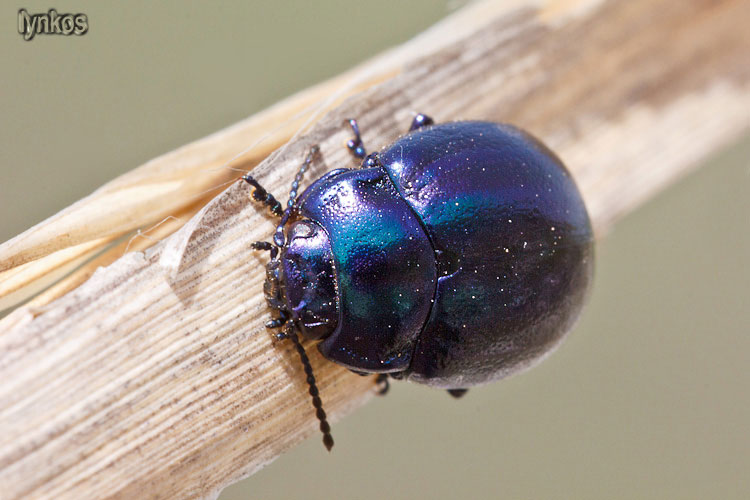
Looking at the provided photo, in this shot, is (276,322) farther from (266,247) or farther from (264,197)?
(264,197)

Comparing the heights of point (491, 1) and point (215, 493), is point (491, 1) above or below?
above

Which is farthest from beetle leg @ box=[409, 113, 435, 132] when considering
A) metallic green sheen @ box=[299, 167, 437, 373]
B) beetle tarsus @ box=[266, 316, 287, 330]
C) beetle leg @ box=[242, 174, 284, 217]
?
beetle tarsus @ box=[266, 316, 287, 330]

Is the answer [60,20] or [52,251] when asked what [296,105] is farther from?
[52,251]

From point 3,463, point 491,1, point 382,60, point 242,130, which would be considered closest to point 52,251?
point 3,463

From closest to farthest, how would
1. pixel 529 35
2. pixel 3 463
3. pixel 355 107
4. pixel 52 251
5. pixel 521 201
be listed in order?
pixel 3 463, pixel 52 251, pixel 521 201, pixel 355 107, pixel 529 35

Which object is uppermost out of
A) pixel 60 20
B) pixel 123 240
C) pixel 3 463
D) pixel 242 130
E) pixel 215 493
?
pixel 60 20

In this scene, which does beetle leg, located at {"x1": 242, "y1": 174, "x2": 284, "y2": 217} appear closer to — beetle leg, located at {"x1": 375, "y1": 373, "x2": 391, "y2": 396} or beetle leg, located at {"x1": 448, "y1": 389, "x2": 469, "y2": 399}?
beetle leg, located at {"x1": 375, "y1": 373, "x2": 391, "y2": 396}
